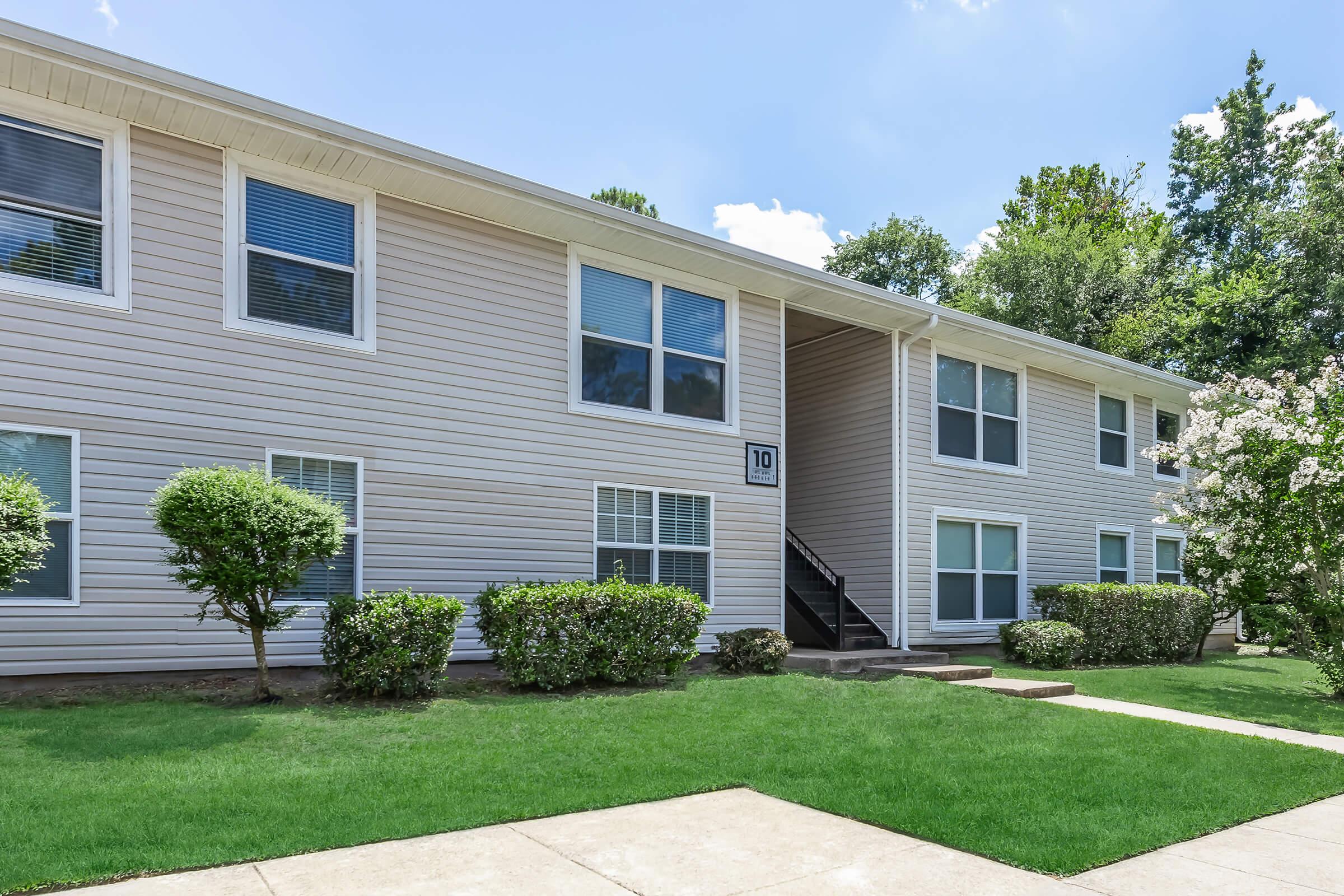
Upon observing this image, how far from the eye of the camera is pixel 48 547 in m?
6.53

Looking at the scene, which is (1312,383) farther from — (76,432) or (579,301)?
(76,432)

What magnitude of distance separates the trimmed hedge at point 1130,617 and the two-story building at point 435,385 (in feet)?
3.45

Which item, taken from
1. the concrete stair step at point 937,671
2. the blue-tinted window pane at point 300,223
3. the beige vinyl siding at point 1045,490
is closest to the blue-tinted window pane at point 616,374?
the blue-tinted window pane at point 300,223

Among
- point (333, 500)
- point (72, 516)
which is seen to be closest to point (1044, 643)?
point (333, 500)

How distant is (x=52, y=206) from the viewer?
23.8ft

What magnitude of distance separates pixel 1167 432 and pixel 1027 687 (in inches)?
397

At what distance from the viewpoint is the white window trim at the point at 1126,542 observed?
51.4 ft

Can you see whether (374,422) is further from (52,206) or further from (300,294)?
(52,206)

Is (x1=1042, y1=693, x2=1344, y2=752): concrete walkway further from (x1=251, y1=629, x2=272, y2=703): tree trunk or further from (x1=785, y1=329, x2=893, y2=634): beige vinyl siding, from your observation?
(x1=251, y1=629, x2=272, y2=703): tree trunk

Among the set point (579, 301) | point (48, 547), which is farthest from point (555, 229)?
point (48, 547)

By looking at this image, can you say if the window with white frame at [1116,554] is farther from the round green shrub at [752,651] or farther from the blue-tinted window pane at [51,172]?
the blue-tinted window pane at [51,172]

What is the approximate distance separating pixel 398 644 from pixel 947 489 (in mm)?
8664

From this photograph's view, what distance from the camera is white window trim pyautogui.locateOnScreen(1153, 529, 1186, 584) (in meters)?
16.7

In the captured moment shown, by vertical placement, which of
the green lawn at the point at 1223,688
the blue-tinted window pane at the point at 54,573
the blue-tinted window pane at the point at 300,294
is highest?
the blue-tinted window pane at the point at 300,294
